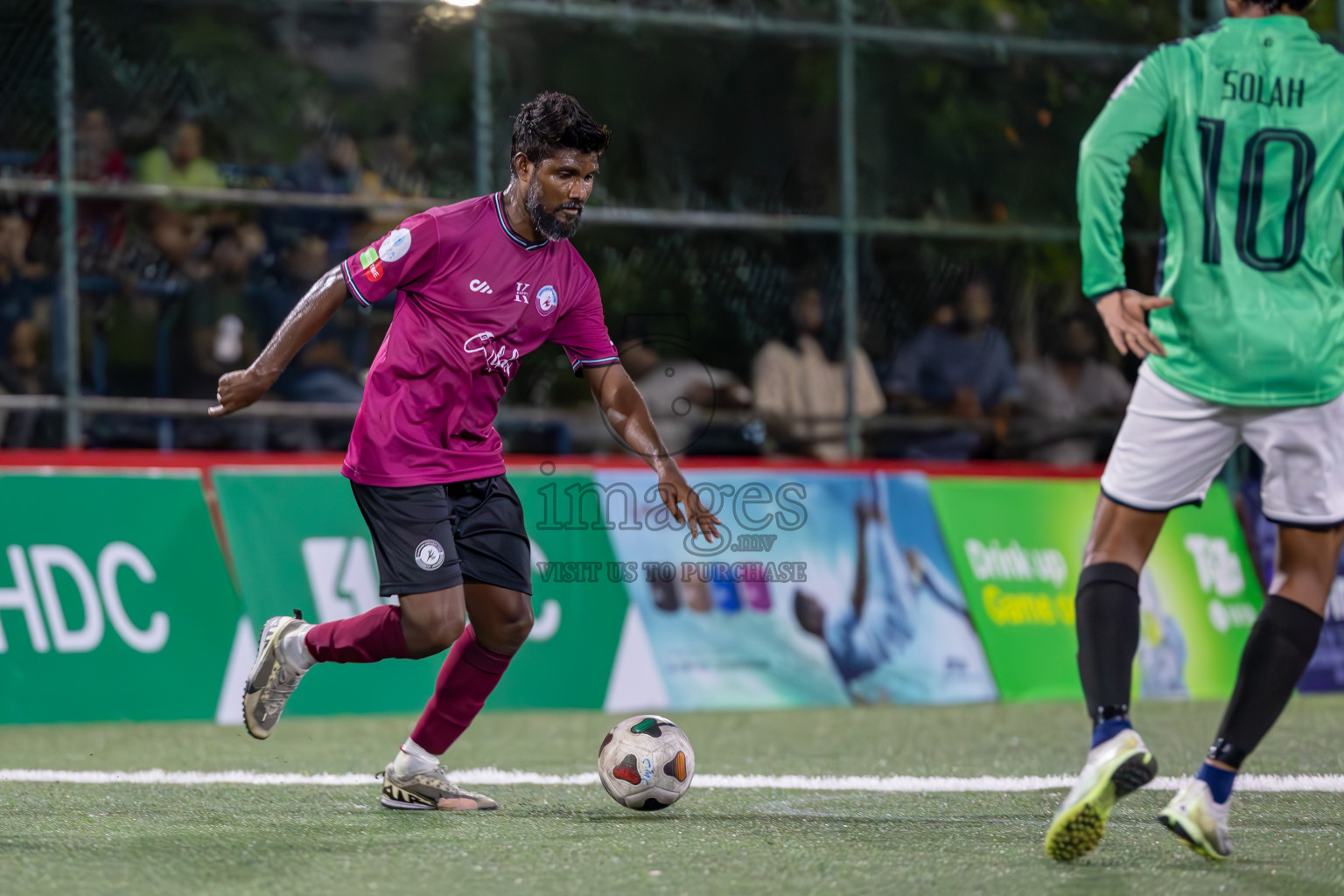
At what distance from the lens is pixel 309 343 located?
32.5ft

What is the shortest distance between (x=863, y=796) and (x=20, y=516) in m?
4.36

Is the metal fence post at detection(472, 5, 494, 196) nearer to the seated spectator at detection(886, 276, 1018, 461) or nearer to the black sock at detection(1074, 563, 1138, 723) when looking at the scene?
the seated spectator at detection(886, 276, 1018, 461)

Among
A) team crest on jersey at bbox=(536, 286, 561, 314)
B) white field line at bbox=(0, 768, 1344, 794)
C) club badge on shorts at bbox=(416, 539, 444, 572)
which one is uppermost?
team crest on jersey at bbox=(536, 286, 561, 314)

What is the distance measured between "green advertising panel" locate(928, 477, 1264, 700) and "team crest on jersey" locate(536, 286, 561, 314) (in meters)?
4.69

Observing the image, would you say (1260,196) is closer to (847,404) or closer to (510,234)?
(510,234)

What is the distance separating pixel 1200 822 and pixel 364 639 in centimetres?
235

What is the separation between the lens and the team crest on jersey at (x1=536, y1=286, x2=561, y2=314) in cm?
485

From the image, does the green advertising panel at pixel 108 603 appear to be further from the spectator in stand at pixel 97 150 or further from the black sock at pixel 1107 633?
the black sock at pixel 1107 633

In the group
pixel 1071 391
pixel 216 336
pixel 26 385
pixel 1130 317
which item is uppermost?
pixel 1130 317

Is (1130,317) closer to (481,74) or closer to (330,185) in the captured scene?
(330,185)

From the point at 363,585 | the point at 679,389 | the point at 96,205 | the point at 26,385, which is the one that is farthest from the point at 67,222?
the point at 679,389

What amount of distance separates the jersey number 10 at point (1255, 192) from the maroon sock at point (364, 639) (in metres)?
2.43

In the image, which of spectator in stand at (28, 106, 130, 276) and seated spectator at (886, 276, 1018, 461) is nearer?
spectator in stand at (28, 106, 130, 276)

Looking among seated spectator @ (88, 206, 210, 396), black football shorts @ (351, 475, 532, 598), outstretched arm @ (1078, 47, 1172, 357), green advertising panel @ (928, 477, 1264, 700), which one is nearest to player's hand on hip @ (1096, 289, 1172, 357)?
outstretched arm @ (1078, 47, 1172, 357)
